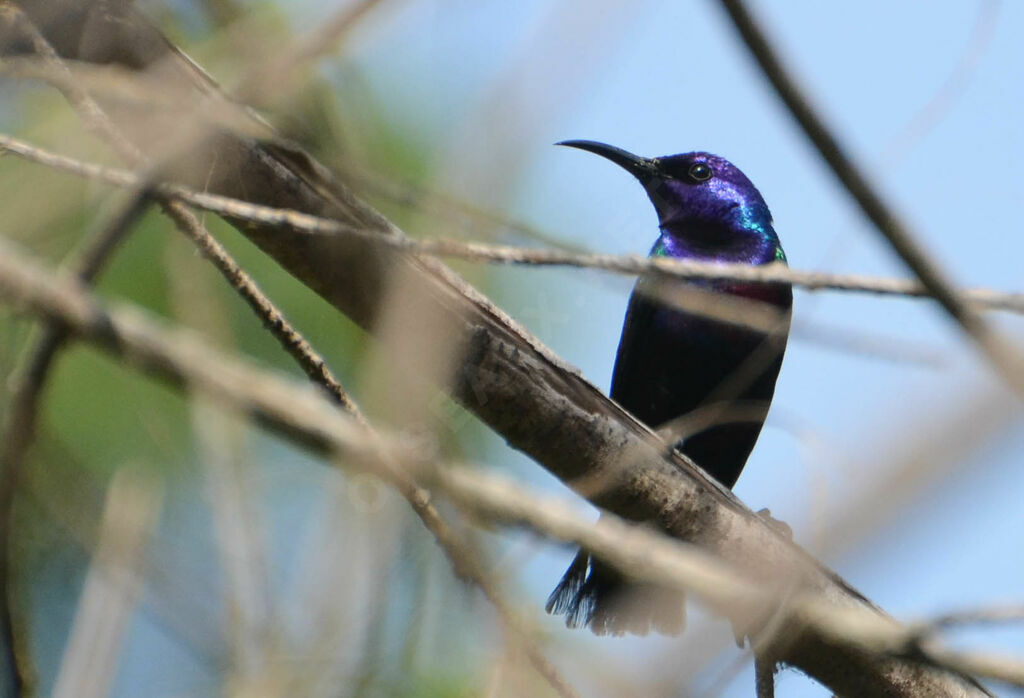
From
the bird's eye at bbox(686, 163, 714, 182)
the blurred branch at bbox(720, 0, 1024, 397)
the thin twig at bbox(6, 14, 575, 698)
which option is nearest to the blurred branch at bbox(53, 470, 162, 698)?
the thin twig at bbox(6, 14, 575, 698)

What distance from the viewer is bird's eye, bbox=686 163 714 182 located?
5434 mm

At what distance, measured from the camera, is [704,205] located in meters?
5.38

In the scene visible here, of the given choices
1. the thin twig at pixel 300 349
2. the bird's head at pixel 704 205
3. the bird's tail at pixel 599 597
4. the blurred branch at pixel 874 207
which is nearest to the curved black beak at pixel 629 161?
the bird's head at pixel 704 205

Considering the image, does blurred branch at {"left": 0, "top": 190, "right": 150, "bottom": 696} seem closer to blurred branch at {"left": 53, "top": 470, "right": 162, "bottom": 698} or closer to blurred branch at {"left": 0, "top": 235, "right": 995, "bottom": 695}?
blurred branch at {"left": 0, "top": 235, "right": 995, "bottom": 695}

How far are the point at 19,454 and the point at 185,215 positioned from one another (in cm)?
123

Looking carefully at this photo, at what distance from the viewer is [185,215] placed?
2.51 m

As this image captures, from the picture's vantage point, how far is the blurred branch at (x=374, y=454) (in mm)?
1119

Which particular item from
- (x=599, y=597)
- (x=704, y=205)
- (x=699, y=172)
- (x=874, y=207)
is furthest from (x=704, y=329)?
(x=874, y=207)

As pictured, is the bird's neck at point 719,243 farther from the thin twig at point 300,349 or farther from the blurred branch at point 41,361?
the blurred branch at point 41,361

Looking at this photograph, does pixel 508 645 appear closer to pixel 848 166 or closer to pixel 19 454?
pixel 19 454

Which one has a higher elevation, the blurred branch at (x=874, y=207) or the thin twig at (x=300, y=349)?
the blurred branch at (x=874, y=207)

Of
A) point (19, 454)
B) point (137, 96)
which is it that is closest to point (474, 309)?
point (137, 96)

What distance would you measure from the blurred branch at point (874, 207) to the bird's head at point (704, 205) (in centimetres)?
383

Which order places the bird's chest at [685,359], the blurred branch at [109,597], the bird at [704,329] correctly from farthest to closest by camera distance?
the bird's chest at [685,359], the bird at [704,329], the blurred branch at [109,597]
